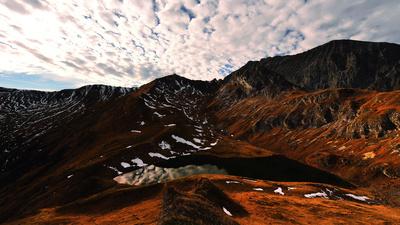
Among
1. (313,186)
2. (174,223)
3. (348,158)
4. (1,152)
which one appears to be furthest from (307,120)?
(1,152)

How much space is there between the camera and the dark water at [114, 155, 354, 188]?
75.6 meters

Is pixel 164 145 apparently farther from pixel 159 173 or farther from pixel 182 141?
pixel 159 173

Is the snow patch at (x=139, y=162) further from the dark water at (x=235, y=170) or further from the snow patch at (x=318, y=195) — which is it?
the snow patch at (x=318, y=195)

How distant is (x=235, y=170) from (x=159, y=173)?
39860mm

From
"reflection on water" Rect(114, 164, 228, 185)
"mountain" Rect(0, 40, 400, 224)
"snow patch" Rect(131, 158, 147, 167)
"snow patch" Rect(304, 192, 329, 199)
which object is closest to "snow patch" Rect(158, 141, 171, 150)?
"mountain" Rect(0, 40, 400, 224)

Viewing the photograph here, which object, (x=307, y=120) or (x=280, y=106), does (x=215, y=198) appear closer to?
(x=307, y=120)

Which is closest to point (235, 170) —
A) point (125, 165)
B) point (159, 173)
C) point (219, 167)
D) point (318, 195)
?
point (219, 167)

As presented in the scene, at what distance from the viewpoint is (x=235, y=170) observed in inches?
3290

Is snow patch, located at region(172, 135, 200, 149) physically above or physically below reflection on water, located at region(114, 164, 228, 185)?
above

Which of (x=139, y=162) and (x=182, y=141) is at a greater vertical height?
(x=182, y=141)

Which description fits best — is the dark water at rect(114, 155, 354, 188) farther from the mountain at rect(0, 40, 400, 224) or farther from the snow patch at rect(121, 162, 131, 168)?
the snow patch at rect(121, 162, 131, 168)

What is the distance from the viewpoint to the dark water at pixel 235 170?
75.6 meters

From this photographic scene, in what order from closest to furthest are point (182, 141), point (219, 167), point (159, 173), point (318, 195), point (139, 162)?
point (318, 195)
point (159, 173)
point (219, 167)
point (139, 162)
point (182, 141)

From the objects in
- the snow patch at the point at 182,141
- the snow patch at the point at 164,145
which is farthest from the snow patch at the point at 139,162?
the snow patch at the point at 182,141
